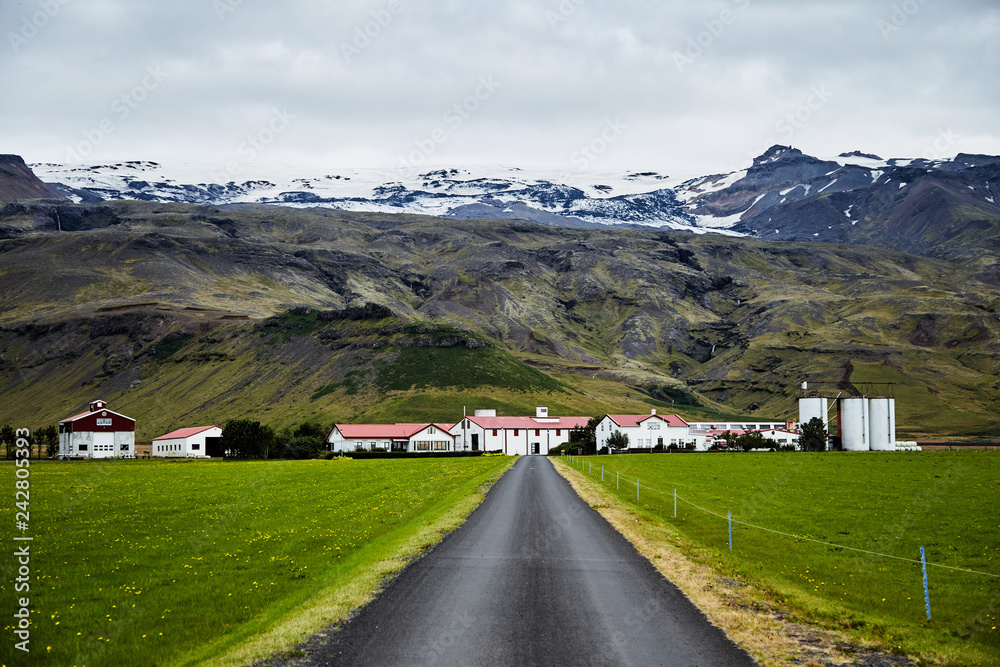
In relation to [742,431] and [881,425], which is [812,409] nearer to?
[881,425]

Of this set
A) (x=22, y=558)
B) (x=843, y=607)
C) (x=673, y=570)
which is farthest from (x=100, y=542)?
(x=843, y=607)

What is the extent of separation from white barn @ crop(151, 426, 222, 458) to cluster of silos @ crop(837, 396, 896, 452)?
402 ft

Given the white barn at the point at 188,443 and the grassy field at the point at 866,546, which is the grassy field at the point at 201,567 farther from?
the white barn at the point at 188,443

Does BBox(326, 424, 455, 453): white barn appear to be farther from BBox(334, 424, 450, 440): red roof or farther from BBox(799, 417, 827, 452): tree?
BBox(799, 417, 827, 452): tree

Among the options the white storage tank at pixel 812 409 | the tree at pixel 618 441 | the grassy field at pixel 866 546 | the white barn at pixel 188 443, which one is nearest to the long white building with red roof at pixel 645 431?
the tree at pixel 618 441

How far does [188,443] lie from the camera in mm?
142625

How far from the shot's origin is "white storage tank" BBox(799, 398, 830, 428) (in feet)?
471

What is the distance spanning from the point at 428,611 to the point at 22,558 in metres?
14.9

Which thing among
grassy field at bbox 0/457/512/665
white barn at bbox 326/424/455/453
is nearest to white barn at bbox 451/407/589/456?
white barn at bbox 326/424/455/453

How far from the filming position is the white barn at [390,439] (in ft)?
490

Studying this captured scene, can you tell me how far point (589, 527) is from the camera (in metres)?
32.6

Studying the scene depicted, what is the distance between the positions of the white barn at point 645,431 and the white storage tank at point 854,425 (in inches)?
1113

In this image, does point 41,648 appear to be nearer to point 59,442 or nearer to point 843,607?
point 843,607

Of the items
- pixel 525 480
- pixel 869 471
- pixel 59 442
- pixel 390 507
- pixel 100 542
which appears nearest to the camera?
pixel 100 542
